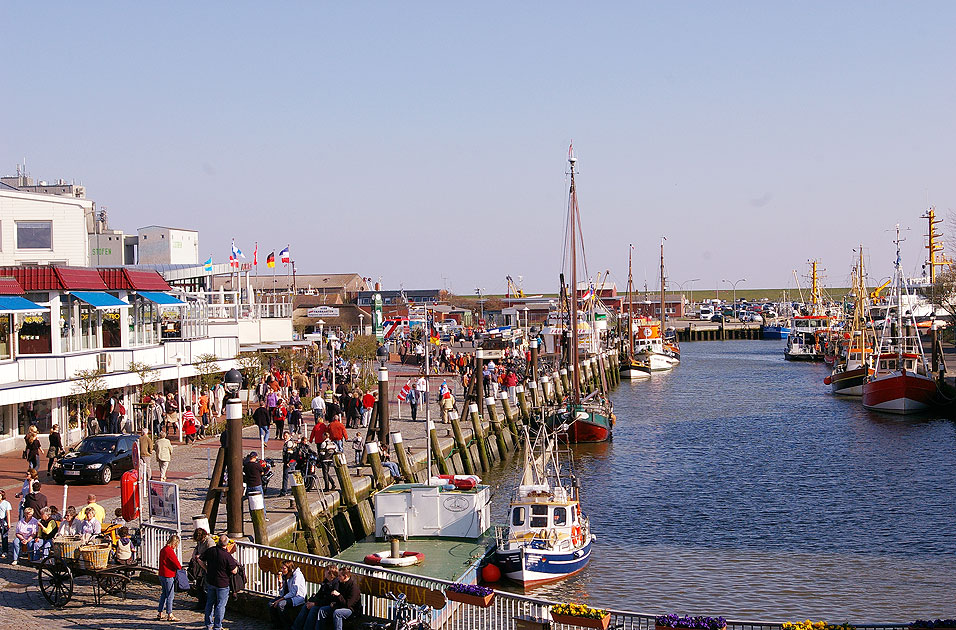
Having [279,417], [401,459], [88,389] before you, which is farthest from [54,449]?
[401,459]

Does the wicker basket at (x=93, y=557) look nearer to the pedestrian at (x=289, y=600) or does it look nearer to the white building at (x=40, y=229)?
the pedestrian at (x=289, y=600)

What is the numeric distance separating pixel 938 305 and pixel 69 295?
60635 millimetres

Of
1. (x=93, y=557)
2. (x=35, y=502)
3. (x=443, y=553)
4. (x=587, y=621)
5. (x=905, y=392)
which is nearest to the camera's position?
(x=587, y=621)

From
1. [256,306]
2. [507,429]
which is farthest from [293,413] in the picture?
[256,306]

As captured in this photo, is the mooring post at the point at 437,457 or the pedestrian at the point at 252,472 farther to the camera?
the mooring post at the point at 437,457

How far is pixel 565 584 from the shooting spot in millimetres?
23406

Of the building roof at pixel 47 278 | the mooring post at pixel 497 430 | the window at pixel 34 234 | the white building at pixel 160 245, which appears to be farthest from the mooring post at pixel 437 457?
the white building at pixel 160 245

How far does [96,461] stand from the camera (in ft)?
85.0

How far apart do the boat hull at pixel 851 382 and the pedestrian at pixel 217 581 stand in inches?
2408

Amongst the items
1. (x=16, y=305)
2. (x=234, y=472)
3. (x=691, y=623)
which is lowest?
(x=691, y=623)

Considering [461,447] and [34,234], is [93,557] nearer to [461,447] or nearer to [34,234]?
[461,447]

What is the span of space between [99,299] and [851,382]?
52.9 meters

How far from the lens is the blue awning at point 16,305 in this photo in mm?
30719

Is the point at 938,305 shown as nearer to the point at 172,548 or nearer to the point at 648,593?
the point at 648,593
